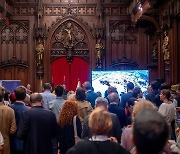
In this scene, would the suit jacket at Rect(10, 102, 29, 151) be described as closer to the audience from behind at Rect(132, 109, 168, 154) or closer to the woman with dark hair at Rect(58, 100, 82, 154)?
the woman with dark hair at Rect(58, 100, 82, 154)

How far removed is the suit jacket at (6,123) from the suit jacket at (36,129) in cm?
31

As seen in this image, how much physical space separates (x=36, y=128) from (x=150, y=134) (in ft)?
11.2

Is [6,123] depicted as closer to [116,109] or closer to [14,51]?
[116,109]

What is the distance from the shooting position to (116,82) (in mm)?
13281

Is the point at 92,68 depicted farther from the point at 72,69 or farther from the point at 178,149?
the point at 178,149

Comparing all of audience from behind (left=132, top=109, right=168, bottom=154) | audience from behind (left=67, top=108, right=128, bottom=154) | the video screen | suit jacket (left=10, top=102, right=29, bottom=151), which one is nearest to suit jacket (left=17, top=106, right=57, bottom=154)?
suit jacket (left=10, top=102, right=29, bottom=151)

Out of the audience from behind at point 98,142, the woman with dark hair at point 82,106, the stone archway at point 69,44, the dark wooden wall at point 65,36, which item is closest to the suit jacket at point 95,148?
the audience from behind at point 98,142

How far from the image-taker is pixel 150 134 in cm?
194

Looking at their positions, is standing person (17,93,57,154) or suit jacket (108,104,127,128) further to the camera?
suit jacket (108,104,127,128)

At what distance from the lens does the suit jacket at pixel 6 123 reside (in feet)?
17.9

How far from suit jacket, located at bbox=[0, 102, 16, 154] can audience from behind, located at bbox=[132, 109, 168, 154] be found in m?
3.74

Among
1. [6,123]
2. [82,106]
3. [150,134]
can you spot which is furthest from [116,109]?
[150,134]

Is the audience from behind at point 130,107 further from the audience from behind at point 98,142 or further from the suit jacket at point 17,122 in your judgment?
the audience from behind at point 98,142

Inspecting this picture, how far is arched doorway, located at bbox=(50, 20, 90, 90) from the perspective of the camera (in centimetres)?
1741
